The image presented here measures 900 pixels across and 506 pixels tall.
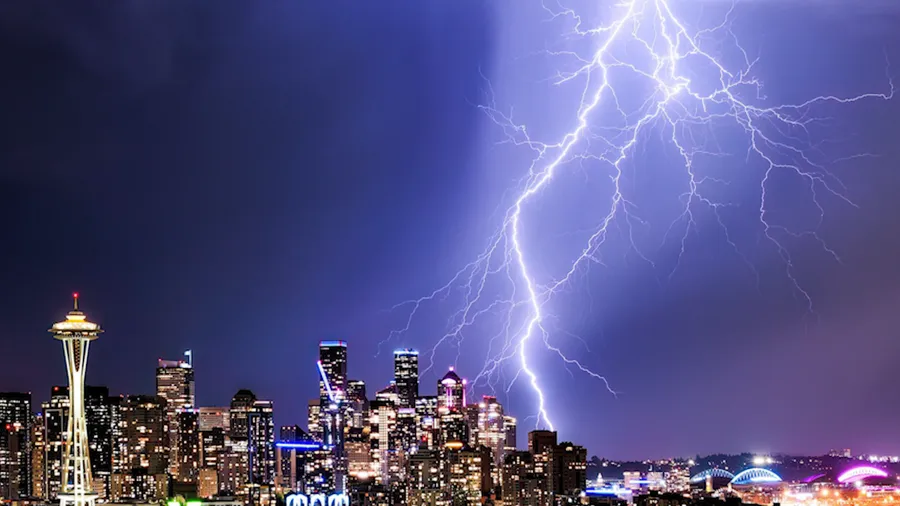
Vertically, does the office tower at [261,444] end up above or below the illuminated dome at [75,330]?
below

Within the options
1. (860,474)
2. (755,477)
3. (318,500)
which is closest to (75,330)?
(318,500)

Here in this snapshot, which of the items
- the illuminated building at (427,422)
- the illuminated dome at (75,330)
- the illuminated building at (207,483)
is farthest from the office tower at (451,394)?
the illuminated dome at (75,330)

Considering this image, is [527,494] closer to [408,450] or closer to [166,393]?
[408,450]

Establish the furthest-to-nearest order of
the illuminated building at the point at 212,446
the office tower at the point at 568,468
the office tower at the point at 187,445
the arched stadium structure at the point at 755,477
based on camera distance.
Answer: the arched stadium structure at the point at 755,477, the illuminated building at the point at 212,446, the office tower at the point at 187,445, the office tower at the point at 568,468

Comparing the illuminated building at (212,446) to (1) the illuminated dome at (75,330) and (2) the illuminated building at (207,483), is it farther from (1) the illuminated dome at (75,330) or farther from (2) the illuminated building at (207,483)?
(1) the illuminated dome at (75,330)

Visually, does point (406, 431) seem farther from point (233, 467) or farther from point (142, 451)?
point (142, 451)

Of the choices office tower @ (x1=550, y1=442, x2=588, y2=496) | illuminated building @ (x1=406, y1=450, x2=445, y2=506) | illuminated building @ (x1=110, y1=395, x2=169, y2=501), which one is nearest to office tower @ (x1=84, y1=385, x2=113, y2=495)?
illuminated building @ (x1=110, y1=395, x2=169, y2=501)

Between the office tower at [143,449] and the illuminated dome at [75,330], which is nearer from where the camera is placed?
the illuminated dome at [75,330]
